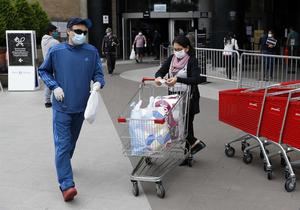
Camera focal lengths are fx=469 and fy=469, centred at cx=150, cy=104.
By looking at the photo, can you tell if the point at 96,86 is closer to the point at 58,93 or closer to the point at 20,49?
the point at 58,93

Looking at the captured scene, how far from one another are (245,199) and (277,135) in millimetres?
953

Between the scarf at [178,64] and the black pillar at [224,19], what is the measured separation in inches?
567

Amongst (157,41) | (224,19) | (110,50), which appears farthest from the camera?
(157,41)

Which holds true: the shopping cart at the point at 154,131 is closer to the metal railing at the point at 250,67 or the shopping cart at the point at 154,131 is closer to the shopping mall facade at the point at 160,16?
the metal railing at the point at 250,67

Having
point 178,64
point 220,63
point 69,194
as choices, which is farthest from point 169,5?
point 69,194

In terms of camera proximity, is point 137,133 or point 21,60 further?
point 21,60

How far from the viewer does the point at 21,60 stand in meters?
13.6

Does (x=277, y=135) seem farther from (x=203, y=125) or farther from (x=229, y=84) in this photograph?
(x=229, y=84)

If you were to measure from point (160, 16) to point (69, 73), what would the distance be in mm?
21581

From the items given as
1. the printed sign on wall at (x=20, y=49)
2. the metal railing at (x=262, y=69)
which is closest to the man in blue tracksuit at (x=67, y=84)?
the metal railing at (x=262, y=69)

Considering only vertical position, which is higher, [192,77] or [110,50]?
[110,50]

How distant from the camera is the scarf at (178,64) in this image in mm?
5954

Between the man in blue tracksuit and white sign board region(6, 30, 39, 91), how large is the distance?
342 inches

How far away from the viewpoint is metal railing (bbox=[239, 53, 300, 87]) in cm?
1095
